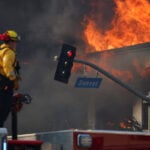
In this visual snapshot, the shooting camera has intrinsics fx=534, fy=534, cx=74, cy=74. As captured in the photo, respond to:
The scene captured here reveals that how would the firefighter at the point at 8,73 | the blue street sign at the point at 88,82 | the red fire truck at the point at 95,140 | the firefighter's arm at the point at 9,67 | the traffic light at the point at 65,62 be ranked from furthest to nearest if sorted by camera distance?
the blue street sign at the point at 88,82, the traffic light at the point at 65,62, the firefighter's arm at the point at 9,67, the firefighter at the point at 8,73, the red fire truck at the point at 95,140

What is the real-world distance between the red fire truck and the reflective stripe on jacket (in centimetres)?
147

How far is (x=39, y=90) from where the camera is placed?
25.7m

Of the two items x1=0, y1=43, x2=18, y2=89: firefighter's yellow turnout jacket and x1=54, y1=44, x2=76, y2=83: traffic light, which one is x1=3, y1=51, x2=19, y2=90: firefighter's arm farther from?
x1=54, y1=44, x2=76, y2=83: traffic light

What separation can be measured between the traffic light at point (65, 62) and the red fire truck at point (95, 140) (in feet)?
26.0

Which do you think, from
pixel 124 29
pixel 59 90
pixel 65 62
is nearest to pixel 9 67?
pixel 65 62

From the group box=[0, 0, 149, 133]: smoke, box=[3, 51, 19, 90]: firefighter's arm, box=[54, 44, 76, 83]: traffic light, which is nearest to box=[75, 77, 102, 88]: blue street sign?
box=[54, 44, 76, 83]: traffic light

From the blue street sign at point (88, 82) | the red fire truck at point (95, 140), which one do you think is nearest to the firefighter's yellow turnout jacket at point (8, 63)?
the red fire truck at point (95, 140)

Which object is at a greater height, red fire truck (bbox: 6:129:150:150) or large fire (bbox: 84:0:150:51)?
large fire (bbox: 84:0:150:51)

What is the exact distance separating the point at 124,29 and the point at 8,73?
21603 mm

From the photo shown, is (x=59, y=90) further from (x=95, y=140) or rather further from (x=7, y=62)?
(x=95, y=140)

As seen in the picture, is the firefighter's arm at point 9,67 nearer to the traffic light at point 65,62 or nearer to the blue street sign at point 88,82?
the traffic light at point 65,62

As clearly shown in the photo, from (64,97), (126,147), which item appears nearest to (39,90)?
(64,97)

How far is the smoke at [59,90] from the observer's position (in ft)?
80.4

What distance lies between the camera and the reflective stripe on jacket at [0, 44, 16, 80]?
5.39 metres
